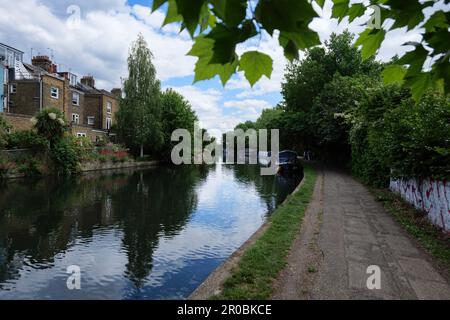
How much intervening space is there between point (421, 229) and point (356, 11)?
8.14 m

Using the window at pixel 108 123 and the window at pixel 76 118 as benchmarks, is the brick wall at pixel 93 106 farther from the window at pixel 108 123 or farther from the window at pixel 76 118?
the window at pixel 76 118

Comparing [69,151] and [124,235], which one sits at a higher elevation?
[69,151]

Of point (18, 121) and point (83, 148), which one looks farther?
point (18, 121)

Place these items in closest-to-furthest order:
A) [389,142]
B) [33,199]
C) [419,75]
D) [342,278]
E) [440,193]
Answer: [419,75]
[342,278]
[440,193]
[389,142]
[33,199]

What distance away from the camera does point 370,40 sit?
193cm

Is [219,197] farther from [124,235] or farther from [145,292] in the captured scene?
[145,292]

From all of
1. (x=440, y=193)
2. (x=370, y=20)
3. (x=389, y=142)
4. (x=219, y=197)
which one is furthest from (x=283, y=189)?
(x=370, y=20)

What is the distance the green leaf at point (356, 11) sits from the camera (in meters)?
2.06

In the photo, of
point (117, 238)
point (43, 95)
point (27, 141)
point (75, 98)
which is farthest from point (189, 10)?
point (75, 98)

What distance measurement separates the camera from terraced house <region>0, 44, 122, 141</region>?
1321 inches

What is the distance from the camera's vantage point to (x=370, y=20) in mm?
1780

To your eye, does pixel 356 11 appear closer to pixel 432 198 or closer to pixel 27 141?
pixel 432 198
